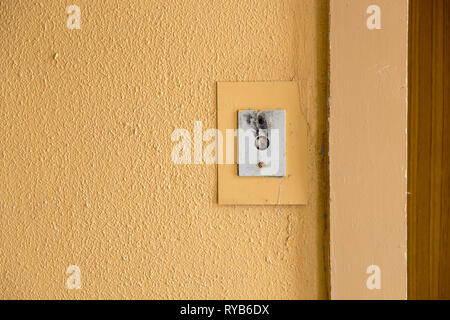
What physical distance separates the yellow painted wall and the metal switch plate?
0.05 meters

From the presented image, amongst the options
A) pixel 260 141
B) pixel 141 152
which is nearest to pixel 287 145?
pixel 260 141

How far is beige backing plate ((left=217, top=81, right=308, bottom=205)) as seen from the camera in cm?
47

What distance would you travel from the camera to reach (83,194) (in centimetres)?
48

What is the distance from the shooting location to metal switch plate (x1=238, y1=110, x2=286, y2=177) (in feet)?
1.53

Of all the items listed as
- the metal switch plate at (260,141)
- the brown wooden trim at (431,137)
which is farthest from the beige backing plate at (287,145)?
the brown wooden trim at (431,137)

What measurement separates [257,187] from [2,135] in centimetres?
46

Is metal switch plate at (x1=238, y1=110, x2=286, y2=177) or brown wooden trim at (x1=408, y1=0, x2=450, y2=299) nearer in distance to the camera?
metal switch plate at (x1=238, y1=110, x2=286, y2=177)

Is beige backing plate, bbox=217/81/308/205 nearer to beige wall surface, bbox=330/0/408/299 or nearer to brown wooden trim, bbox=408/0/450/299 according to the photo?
beige wall surface, bbox=330/0/408/299

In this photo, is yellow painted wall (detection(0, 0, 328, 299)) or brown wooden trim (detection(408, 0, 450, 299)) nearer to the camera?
yellow painted wall (detection(0, 0, 328, 299))

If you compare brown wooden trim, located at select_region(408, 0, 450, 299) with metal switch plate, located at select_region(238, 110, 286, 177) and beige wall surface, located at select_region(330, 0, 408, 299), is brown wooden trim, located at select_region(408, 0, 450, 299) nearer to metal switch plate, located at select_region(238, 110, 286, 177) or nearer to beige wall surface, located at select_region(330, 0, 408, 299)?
beige wall surface, located at select_region(330, 0, 408, 299)

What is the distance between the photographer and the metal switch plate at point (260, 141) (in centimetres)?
47

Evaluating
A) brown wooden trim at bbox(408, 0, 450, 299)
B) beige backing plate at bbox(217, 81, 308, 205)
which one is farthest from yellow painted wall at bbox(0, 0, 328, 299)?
brown wooden trim at bbox(408, 0, 450, 299)

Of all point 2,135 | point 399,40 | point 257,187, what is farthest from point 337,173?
point 2,135

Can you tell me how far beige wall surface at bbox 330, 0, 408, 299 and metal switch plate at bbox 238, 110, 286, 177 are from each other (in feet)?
0.29
